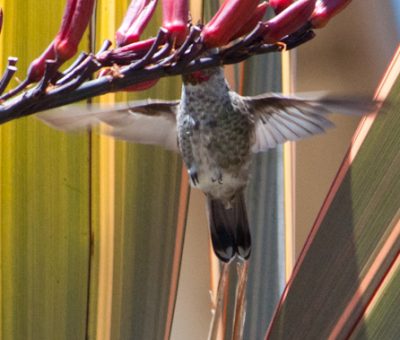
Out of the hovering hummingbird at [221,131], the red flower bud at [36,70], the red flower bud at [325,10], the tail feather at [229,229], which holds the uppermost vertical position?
the red flower bud at [325,10]

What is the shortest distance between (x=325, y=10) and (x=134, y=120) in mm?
714

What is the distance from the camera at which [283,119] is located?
166cm

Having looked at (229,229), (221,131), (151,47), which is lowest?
(229,229)

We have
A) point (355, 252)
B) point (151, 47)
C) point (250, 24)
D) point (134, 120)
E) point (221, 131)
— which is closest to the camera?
point (151, 47)

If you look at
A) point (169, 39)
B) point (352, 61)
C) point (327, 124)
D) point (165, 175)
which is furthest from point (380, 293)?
point (352, 61)

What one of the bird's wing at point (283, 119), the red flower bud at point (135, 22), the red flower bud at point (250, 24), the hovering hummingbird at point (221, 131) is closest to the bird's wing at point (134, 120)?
the hovering hummingbird at point (221, 131)

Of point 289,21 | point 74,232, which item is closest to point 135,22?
point 289,21

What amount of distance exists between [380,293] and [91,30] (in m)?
0.58

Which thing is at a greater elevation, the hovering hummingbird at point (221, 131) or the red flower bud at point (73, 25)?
the red flower bud at point (73, 25)

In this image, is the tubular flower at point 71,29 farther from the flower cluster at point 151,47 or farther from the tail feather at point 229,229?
the tail feather at point 229,229

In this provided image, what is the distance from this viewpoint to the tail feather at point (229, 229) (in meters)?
1.71

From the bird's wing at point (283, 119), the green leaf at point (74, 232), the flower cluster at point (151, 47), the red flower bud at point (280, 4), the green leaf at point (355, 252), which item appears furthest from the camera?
the bird's wing at point (283, 119)

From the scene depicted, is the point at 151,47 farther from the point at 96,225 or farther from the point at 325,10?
the point at 96,225

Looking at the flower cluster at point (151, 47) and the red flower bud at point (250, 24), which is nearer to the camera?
the flower cluster at point (151, 47)
